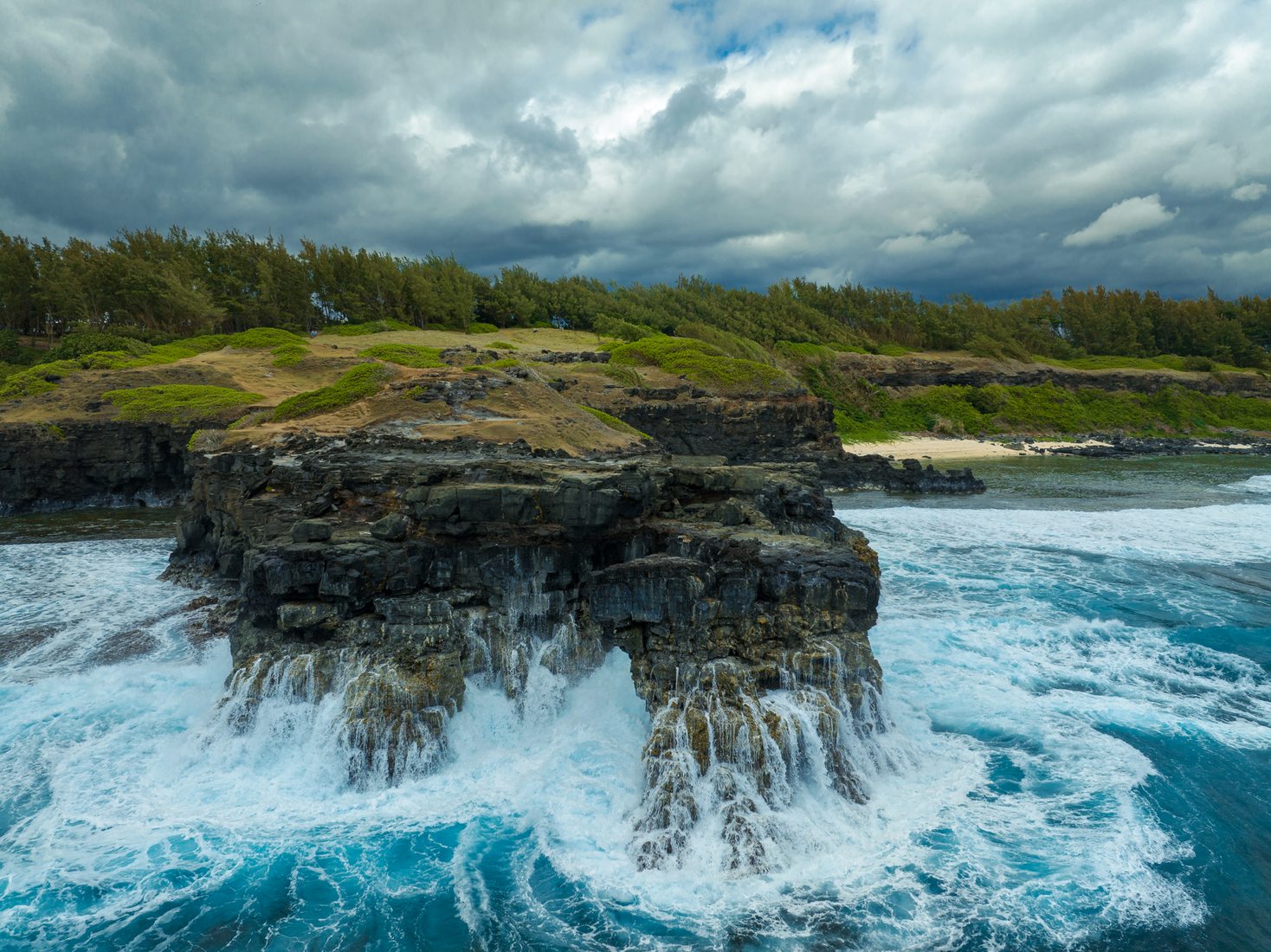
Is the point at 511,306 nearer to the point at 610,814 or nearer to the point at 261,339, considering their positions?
the point at 261,339

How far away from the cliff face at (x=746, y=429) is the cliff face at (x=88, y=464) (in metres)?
26.0

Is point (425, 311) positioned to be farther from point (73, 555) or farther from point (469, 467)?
point (469, 467)

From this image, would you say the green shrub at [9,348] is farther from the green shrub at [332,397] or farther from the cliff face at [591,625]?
the cliff face at [591,625]

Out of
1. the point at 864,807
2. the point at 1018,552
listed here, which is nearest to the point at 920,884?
the point at 864,807

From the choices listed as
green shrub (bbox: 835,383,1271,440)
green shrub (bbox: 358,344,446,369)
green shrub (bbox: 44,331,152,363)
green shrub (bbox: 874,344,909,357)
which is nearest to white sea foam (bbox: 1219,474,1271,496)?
green shrub (bbox: 835,383,1271,440)

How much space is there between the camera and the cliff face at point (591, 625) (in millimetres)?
10633

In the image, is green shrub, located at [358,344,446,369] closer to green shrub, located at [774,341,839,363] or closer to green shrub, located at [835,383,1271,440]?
green shrub, located at [835,383,1271,440]

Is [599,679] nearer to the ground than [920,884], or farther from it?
farther from it

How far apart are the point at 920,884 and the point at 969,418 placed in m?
79.7

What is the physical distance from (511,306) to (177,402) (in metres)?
47.7

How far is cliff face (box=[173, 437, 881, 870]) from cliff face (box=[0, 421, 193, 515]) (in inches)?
1049

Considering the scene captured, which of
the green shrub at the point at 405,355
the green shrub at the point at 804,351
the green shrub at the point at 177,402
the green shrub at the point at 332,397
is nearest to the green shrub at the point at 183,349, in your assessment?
the green shrub at the point at 177,402

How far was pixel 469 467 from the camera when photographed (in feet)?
51.2

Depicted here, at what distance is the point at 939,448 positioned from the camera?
214 ft
